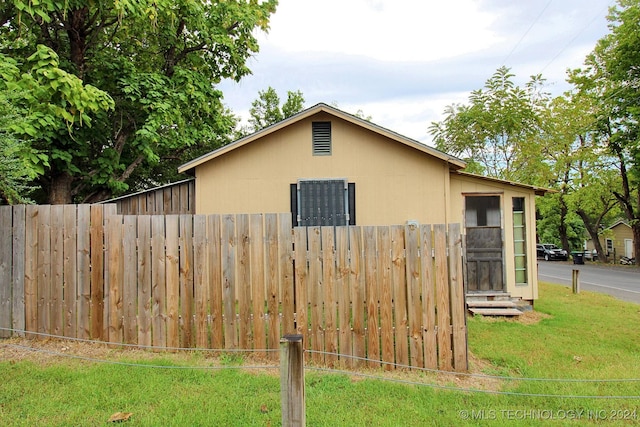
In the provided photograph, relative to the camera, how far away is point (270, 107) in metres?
20.9

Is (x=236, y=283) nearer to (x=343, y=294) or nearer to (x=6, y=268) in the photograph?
(x=343, y=294)

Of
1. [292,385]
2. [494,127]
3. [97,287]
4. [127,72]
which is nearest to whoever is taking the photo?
[292,385]

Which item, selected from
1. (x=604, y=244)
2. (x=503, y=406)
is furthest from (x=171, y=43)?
(x=604, y=244)

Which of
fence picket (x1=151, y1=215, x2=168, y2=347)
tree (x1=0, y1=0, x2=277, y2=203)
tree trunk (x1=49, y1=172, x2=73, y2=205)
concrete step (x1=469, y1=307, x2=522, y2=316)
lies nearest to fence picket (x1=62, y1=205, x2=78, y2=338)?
fence picket (x1=151, y1=215, x2=168, y2=347)

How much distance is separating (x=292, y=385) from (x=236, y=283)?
2.44 m

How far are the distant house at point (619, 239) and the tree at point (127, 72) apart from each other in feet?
122

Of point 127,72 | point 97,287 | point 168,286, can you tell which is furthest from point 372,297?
point 127,72

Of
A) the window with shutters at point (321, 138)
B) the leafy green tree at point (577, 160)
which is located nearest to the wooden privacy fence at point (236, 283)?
the window with shutters at point (321, 138)

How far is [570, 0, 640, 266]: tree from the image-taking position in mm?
19125

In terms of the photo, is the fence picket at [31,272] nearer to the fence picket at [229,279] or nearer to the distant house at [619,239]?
the fence picket at [229,279]

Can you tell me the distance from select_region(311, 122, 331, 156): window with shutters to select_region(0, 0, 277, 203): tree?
157 inches

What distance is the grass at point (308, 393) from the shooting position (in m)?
3.23

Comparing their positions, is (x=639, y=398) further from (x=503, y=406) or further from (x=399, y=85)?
(x=399, y=85)

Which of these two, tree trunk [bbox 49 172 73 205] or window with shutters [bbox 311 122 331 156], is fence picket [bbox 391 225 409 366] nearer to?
window with shutters [bbox 311 122 331 156]
